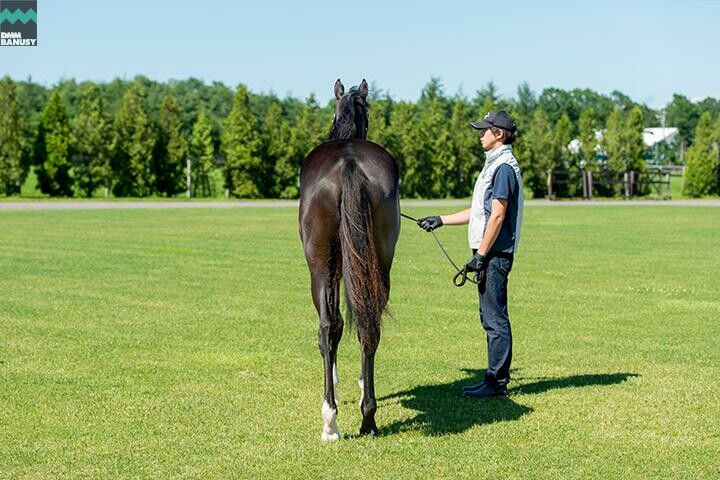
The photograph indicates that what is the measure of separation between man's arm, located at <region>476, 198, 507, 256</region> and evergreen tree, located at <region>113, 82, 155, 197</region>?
142 ft

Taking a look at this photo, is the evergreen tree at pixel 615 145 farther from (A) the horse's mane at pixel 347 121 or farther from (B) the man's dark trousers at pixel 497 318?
(A) the horse's mane at pixel 347 121

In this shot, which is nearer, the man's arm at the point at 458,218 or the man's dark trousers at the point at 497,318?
the man's dark trousers at the point at 497,318

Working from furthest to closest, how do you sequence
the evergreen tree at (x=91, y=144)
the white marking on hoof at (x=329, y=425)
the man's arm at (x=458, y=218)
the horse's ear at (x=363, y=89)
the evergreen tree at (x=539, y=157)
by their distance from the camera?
1. the evergreen tree at (x=539, y=157)
2. the evergreen tree at (x=91, y=144)
3. the man's arm at (x=458, y=218)
4. the horse's ear at (x=363, y=89)
5. the white marking on hoof at (x=329, y=425)

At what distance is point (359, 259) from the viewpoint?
21.0 ft

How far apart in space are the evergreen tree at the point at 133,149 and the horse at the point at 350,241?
43.7 m

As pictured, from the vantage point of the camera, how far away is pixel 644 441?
246 inches

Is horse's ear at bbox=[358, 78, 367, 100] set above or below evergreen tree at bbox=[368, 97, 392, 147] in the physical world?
below

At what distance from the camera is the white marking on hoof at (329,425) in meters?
6.23

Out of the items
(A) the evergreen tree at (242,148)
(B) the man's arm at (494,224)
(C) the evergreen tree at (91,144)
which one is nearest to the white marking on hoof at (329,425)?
(B) the man's arm at (494,224)

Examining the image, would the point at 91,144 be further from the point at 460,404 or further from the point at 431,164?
the point at 460,404

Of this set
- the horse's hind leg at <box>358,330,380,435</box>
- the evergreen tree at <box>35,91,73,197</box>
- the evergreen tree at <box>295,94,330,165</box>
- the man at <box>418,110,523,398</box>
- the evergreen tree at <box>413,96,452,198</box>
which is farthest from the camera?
the evergreen tree at <box>413,96,452,198</box>

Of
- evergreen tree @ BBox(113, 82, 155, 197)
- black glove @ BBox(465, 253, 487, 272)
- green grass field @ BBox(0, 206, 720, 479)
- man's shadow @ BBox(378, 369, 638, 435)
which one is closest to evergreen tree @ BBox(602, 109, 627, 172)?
evergreen tree @ BBox(113, 82, 155, 197)

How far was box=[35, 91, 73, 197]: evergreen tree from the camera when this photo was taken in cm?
4703

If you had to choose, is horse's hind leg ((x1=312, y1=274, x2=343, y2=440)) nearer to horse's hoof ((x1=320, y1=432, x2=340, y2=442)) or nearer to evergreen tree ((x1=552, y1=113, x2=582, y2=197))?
horse's hoof ((x1=320, y1=432, x2=340, y2=442))
